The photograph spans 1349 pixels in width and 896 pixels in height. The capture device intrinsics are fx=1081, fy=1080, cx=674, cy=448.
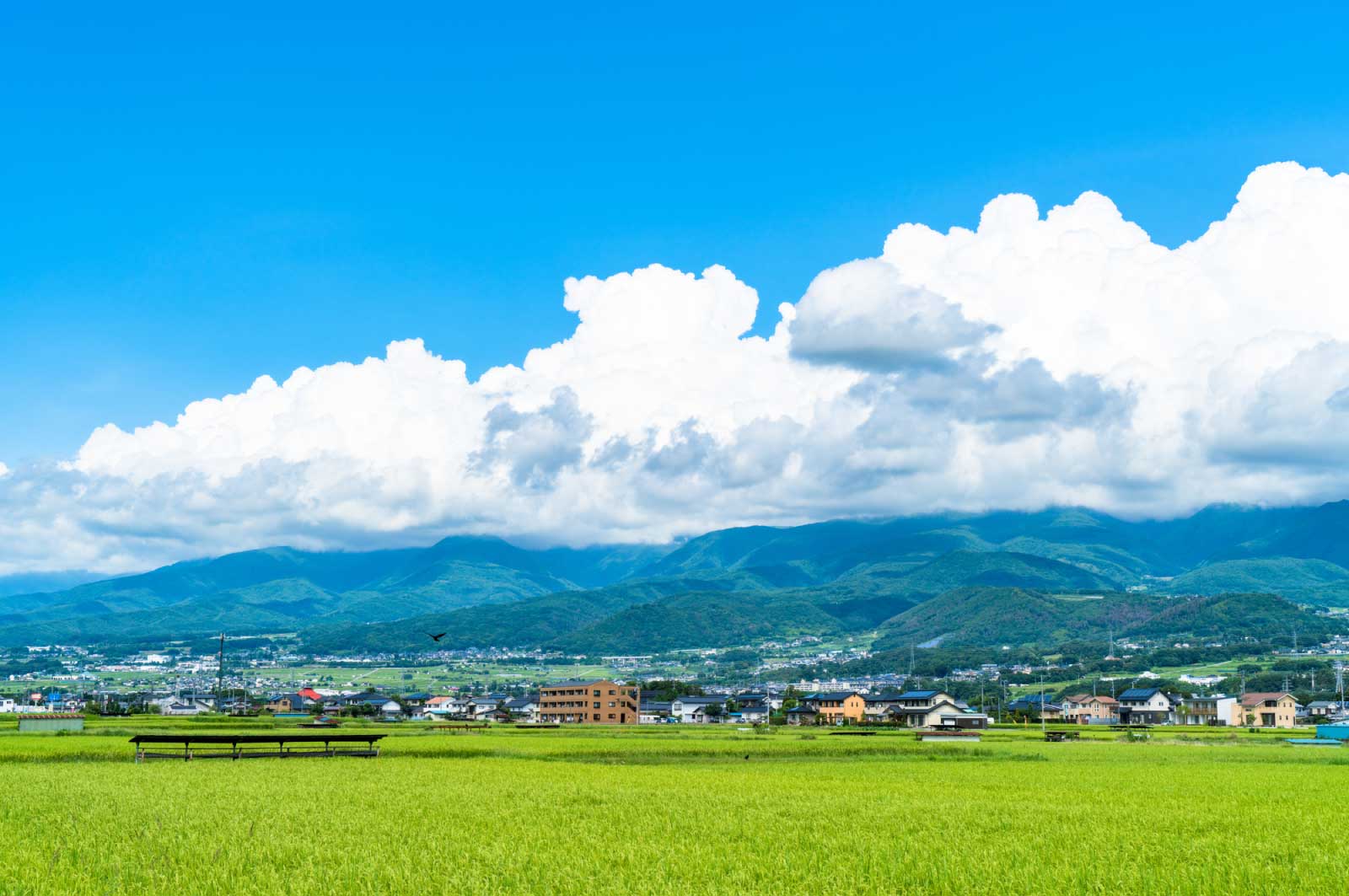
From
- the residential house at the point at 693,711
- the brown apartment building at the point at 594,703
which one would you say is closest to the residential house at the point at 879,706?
the residential house at the point at 693,711

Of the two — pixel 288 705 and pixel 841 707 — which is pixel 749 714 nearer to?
pixel 841 707

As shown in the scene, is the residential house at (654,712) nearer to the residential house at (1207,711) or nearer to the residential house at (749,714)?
the residential house at (749,714)

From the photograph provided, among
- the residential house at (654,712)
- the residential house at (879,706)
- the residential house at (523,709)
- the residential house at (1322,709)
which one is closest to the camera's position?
the residential house at (879,706)

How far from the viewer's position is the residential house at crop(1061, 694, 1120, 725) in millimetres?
151038

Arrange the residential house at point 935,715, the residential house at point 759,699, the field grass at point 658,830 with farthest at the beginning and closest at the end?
1. the residential house at point 759,699
2. the residential house at point 935,715
3. the field grass at point 658,830

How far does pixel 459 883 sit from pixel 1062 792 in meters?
21.3

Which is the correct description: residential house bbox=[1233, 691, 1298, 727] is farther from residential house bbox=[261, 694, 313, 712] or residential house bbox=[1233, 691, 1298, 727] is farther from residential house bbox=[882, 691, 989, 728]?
residential house bbox=[261, 694, 313, 712]

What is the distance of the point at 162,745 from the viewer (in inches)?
2557

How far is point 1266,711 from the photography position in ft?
463

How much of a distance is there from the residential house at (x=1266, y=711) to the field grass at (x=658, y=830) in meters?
112

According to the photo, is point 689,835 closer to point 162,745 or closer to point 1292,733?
point 162,745

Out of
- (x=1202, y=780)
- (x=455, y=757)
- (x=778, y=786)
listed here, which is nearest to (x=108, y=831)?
(x=778, y=786)

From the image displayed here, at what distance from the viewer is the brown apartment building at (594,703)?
149 metres

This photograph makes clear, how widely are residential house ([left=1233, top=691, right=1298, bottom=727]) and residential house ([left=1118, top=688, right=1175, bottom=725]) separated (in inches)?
385
